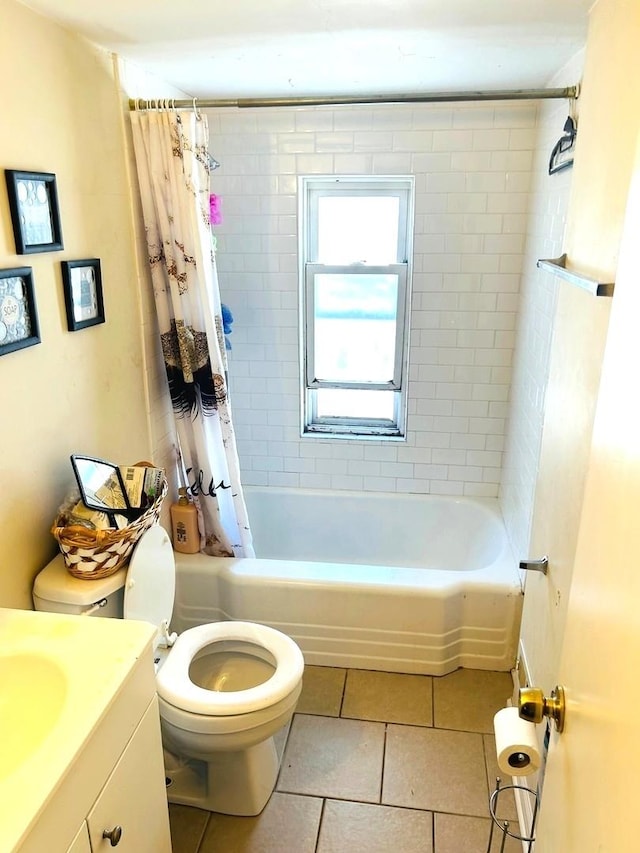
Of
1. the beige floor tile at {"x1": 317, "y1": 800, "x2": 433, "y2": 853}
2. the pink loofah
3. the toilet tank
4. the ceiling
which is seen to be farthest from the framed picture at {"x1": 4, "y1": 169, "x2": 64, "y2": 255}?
the beige floor tile at {"x1": 317, "y1": 800, "x2": 433, "y2": 853}

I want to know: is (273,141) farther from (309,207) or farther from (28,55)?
(28,55)

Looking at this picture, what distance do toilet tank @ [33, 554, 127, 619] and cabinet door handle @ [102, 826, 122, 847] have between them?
56cm

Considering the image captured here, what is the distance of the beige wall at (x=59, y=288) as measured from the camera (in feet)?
4.97

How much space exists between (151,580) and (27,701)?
62 cm

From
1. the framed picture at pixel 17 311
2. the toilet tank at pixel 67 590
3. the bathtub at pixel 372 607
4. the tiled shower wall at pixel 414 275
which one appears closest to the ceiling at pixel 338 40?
the tiled shower wall at pixel 414 275

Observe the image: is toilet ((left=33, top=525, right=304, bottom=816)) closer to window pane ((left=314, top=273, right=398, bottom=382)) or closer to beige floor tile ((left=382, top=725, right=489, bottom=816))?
beige floor tile ((left=382, top=725, right=489, bottom=816))

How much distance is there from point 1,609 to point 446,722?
156 centimetres

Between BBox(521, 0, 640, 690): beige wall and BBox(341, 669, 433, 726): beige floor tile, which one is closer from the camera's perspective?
BBox(521, 0, 640, 690): beige wall

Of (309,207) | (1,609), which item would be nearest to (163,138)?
(309,207)

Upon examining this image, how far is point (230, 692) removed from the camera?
1.86 metres

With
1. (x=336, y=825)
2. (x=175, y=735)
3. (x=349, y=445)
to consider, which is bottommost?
(x=336, y=825)

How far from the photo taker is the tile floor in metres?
1.78

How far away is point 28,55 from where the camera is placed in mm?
1539

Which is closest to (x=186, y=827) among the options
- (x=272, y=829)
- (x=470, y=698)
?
(x=272, y=829)
